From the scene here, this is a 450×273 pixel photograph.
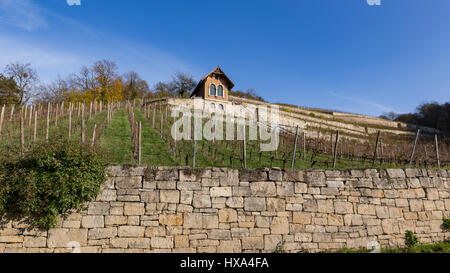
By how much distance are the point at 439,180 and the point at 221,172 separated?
5.82 metres

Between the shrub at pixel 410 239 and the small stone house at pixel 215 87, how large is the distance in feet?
90.2

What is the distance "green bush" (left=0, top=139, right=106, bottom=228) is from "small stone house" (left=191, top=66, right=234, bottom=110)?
27675mm

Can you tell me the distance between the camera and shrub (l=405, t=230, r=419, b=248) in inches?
239

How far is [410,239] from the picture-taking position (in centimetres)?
609

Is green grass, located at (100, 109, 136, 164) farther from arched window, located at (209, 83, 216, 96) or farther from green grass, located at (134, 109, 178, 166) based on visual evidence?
arched window, located at (209, 83, 216, 96)

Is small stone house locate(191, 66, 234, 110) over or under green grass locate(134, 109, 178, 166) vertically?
over

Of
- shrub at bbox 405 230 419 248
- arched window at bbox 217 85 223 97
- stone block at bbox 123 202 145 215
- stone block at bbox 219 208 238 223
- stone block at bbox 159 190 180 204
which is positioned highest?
arched window at bbox 217 85 223 97

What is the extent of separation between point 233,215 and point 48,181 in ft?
11.6

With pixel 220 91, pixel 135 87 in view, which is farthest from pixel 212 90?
pixel 135 87

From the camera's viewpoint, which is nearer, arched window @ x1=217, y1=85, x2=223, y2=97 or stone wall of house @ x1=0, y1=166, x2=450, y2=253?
stone wall of house @ x1=0, y1=166, x2=450, y2=253

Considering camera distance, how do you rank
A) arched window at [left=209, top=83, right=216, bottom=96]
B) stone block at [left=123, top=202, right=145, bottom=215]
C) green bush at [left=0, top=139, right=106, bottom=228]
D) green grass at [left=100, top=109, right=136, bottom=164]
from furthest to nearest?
arched window at [left=209, top=83, right=216, bottom=96], green grass at [left=100, top=109, right=136, bottom=164], stone block at [left=123, top=202, right=145, bottom=215], green bush at [left=0, top=139, right=106, bottom=228]

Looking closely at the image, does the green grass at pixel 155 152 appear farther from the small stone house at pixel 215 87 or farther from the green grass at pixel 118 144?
the small stone house at pixel 215 87

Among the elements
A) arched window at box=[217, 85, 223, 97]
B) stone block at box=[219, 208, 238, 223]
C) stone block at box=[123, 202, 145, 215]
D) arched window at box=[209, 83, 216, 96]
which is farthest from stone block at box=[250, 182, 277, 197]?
arched window at box=[217, 85, 223, 97]

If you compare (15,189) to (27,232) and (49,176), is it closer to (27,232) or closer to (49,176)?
(49,176)
